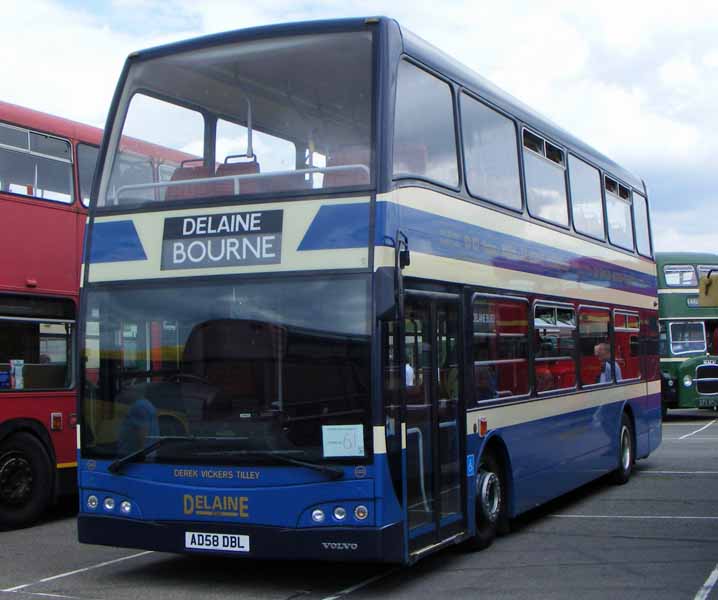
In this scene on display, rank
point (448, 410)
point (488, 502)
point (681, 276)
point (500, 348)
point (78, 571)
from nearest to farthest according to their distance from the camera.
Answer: point (448, 410), point (78, 571), point (488, 502), point (500, 348), point (681, 276)

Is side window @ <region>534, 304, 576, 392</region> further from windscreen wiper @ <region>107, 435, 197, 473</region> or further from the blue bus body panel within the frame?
windscreen wiper @ <region>107, 435, 197, 473</region>

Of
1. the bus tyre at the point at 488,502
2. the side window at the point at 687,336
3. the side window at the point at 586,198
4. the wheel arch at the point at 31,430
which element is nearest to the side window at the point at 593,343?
the side window at the point at 586,198

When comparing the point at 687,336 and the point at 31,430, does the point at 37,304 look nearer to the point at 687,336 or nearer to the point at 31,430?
the point at 31,430

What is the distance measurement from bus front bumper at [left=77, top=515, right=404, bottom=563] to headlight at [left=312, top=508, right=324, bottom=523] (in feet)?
0.19

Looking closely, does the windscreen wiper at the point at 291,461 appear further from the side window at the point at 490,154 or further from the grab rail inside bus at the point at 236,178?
the side window at the point at 490,154

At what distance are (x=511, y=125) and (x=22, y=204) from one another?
547cm

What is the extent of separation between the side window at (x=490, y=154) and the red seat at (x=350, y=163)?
188cm

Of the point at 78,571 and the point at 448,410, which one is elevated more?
the point at 448,410

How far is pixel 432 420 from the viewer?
934 cm

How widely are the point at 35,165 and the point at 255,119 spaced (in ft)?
14.8

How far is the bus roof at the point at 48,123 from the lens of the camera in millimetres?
12914

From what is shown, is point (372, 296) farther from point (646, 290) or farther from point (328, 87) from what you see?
point (646, 290)

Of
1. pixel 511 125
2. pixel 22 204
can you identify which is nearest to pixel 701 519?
pixel 511 125

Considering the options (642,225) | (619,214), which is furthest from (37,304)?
(642,225)
